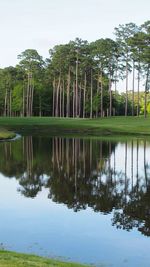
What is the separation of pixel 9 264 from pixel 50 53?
110934 mm

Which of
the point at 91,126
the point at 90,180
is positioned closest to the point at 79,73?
the point at 91,126

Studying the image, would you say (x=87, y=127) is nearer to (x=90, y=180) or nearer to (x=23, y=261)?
(x=90, y=180)

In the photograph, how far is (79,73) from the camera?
369 ft

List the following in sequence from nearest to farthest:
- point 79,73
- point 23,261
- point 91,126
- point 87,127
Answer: point 23,261, point 87,127, point 91,126, point 79,73

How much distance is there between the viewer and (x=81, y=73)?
112 meters

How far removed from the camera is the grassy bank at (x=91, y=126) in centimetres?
6875

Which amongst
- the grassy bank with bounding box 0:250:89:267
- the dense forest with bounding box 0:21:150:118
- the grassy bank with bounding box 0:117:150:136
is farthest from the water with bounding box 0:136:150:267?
the dense forest with bounding box 0:21:150:118

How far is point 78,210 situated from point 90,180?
22.6ft

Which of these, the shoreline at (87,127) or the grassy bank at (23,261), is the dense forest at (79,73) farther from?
the grassy bank at (23,261)

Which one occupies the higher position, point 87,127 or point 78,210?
point 87,127

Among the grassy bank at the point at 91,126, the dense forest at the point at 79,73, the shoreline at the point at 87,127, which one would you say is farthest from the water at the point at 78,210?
the dense forest at the point at 79,73

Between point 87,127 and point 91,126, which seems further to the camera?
point 91,126

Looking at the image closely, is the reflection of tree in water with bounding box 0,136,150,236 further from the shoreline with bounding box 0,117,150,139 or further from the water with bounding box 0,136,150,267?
the shoreline with bounding box 0,117,150,139

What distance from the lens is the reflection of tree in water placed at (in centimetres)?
1730
